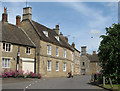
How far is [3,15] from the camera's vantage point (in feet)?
109

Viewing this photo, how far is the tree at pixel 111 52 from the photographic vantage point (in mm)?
19056

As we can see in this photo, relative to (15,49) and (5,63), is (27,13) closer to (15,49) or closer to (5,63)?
(15,49)

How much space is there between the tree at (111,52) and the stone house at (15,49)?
14627 mm

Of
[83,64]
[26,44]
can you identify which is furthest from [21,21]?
[83,64]

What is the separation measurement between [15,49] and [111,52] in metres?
16.5

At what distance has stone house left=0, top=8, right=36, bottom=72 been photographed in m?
28.0

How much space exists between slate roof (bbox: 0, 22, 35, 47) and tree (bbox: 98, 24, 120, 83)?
15.0 meters

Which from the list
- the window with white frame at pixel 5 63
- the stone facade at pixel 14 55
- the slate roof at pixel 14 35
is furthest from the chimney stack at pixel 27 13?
the window with white frame at pixel 5 63

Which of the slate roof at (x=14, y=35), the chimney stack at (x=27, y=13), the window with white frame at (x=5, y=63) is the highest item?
the chimney stack at (x=27, y=13)

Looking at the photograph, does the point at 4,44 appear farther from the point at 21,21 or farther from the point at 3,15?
the point at 21,21

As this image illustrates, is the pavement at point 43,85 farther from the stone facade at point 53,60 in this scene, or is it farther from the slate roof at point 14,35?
the stone facade at point 53,60

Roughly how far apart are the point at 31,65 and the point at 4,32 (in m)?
7.57

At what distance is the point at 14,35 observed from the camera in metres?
31.7

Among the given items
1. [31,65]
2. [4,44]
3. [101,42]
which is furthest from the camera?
[31,65]
